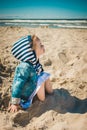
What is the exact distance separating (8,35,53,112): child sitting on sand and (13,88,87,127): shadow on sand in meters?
0.06

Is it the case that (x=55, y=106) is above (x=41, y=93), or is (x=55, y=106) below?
below

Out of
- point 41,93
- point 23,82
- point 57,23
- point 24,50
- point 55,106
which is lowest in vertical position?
point 55,106

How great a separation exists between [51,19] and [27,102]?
453 centimetres

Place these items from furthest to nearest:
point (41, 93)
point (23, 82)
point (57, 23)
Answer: point (57, 23) < point (41, 93) < point (23, 82)

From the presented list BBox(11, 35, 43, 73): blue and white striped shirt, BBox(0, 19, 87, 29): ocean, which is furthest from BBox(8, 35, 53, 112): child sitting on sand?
BBox(0, 19, 87, 29): ocean

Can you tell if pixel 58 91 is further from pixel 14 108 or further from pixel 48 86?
pixel 14 108

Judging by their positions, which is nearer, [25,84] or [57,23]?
[25,84]

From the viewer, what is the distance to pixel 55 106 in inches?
80.0

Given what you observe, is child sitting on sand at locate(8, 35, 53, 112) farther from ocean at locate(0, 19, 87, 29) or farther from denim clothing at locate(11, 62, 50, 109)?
ocean at locate(0, 19, 87, 29)

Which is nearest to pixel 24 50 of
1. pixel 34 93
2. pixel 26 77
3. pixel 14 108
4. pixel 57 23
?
pixel 26 77

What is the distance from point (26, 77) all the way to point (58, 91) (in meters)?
0.50

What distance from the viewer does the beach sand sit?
1817 millimetres

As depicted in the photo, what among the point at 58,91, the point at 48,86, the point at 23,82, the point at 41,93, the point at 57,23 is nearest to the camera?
the point at 23,82

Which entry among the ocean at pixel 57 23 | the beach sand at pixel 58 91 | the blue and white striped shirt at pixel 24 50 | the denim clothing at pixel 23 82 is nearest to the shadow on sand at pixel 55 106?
the beach sand at pixel 58 91
